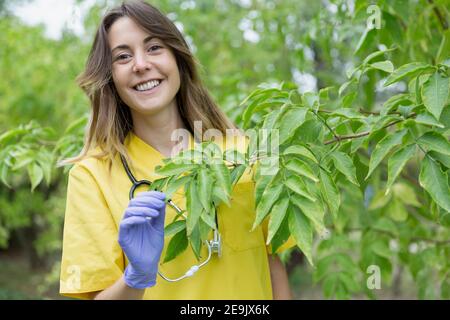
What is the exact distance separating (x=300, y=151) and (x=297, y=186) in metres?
0.08

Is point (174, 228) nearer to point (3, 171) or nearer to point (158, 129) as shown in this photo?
point (158, 129)

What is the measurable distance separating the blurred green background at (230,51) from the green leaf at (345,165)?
0.59 metres

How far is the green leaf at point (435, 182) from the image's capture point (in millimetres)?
1184

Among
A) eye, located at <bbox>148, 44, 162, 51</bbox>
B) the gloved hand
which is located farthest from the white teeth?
the gloved hand

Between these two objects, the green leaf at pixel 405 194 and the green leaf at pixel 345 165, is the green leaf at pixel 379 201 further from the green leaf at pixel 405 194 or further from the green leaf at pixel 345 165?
the green leaf at pixel 345 165

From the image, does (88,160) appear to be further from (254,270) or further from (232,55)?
(232,55)

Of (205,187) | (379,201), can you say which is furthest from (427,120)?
(379,201)

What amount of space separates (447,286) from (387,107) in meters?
1.19

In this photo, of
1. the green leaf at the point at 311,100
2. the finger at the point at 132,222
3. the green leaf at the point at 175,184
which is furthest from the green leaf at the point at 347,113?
the finger at the point at 132,222

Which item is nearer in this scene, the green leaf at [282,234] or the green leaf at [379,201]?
the green leaf at [282,234]

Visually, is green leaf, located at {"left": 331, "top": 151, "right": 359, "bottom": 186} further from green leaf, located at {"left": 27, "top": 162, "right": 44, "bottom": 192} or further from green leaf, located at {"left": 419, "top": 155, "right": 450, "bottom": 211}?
green leaf, located at {"left": 27, "top": 162, "right": 44, "bottom": 192}

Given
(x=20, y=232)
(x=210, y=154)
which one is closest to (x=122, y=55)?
(x=210, y=154)

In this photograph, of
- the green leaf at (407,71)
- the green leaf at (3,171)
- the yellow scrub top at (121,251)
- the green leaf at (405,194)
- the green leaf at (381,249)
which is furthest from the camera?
the green leaf at (405,194)

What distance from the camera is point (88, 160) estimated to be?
156 cm
